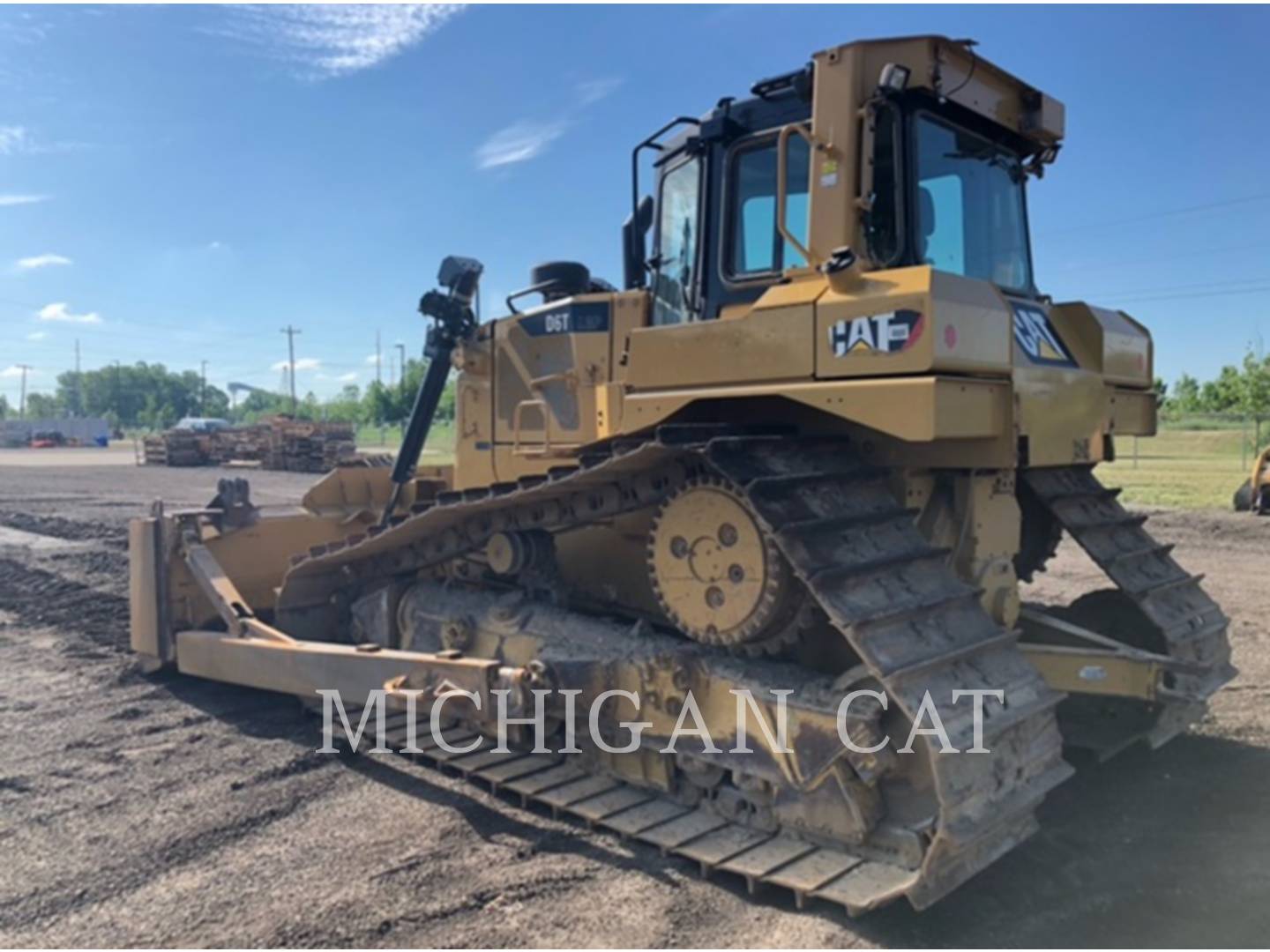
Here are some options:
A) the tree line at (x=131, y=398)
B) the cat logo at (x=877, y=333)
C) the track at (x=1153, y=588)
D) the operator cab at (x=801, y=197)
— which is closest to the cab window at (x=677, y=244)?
the operator cab at (x=801, y=197)

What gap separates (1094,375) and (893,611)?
1.91 m

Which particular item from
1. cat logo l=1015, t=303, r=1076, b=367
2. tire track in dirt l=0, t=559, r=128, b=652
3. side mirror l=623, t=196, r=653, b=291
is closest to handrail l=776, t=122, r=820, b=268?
cat logo l=1015, t=303, r=1076, b=367

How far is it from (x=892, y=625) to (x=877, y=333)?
1.07 meters

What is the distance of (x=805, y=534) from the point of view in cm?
352

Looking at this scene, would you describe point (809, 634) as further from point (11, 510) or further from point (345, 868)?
point (11, 510)

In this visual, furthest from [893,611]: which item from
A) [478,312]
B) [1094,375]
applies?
[478,312]

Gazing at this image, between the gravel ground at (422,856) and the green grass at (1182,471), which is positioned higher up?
the green grass at (1182,471)

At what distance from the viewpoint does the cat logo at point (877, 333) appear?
3.51 metres

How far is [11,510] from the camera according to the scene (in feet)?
54.1

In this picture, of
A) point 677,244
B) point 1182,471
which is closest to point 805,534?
point 677,244

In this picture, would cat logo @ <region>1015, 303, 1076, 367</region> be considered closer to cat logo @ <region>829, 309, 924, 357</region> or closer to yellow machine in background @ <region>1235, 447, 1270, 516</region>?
cat logo @ <region>829, 309, 924, 357</region>

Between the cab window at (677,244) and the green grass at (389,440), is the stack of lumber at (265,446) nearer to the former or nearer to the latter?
the green grass at (389,440)

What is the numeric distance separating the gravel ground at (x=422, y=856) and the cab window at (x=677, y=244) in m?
2.51

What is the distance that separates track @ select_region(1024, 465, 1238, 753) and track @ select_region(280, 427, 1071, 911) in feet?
3.58
